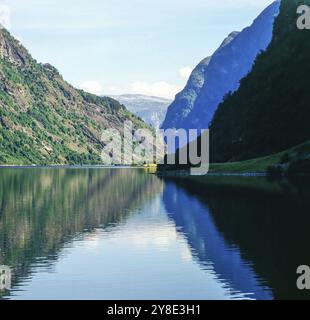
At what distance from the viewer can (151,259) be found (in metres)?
60.8

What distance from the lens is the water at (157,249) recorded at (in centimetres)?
4775

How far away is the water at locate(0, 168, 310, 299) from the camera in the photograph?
4775cm

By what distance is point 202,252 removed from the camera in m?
63.7

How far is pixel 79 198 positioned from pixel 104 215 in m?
34.9

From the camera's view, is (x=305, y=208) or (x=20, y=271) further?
(x=305, y=208)

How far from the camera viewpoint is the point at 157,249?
66.6 m

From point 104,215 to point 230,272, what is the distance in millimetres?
49267

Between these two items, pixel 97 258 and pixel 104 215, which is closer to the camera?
pixel 97 258
